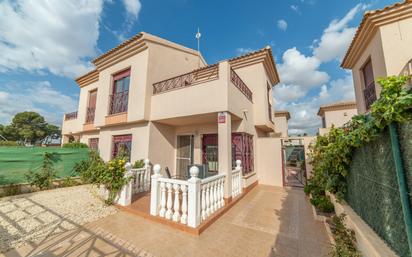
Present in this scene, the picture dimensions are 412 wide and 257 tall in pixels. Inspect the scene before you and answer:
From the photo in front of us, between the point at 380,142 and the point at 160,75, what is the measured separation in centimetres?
784

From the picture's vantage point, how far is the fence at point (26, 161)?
638 centimetres

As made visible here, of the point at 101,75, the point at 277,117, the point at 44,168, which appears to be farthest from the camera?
the point at 277,117

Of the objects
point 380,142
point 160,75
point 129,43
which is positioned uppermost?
point 129,43

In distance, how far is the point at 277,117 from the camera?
750 inches

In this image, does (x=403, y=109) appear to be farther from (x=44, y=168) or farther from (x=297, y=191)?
(x=44, y=168)

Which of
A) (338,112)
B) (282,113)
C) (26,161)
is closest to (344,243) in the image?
(26,161)

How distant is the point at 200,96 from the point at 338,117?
15595 mm

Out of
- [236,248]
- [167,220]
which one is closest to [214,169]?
[167,220]

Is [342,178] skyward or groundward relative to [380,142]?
groundward

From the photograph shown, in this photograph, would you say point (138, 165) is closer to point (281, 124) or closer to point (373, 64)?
point (373, 64)

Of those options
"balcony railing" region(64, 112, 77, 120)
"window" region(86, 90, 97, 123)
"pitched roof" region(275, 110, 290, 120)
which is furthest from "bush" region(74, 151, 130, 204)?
"pitched roof" region(275, 110, 290, 120)

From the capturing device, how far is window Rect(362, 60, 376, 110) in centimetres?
655

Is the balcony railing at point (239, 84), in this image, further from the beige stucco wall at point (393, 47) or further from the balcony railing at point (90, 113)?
the balcony railing at point (90, 113)

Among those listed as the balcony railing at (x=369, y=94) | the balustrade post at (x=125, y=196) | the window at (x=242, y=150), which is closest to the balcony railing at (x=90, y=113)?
the balustrade post at (x=125, y=196)
